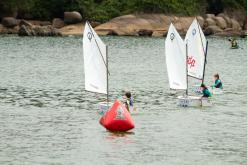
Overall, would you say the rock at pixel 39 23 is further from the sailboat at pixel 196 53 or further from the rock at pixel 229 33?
the sailboat at pixel 196 53

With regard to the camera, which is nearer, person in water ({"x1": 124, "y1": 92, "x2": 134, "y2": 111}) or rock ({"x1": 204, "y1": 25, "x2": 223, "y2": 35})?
person in water ({"x1": 124, "y1": 92, "x2": 134, "y2": 111})

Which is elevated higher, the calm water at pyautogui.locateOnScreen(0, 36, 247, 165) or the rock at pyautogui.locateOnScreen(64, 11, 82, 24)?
the rock at pyautogui.locateOnScreen(64, 11, 82, 24)

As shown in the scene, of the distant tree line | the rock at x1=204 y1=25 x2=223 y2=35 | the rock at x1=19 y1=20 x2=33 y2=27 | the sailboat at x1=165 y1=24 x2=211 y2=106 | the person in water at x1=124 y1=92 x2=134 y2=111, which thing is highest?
the distant tree line

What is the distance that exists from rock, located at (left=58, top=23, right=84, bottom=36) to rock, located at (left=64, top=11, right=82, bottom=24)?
103 centimetres

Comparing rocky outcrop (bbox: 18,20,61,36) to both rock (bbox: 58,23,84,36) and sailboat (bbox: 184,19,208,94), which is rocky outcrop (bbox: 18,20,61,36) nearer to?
rock (bbox: 58,23,84,36)

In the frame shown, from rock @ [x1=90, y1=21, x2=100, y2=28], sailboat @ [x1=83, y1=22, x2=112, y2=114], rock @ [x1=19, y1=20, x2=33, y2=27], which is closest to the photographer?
sailboat @ [x1=83, y1=22, x2=112, y2=114]

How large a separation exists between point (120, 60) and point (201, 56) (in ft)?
132

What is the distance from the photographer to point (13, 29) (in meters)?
156

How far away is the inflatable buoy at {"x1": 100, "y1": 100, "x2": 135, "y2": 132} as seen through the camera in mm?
43794

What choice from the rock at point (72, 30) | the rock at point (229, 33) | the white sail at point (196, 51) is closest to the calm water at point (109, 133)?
the white sail at point (196, 51)

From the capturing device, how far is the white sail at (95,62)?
51.3m

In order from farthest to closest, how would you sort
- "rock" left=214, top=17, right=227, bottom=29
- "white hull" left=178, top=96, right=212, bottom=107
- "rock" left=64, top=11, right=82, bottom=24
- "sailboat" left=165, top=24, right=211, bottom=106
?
"rock" left=214, top=17, right=227, bottom=29 < "rock" left=64, top=11, right=82, bottom=24 < "sailboat" left=165, top=24, right=211, bottom=106 < "white hull" left=178, top=96, right=212, bottom=107

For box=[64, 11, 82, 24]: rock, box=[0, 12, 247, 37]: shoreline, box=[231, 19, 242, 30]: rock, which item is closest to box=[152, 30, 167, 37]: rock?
box=[0, 12, 247, 37]: shoreline

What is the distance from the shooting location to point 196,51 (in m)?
65.1
